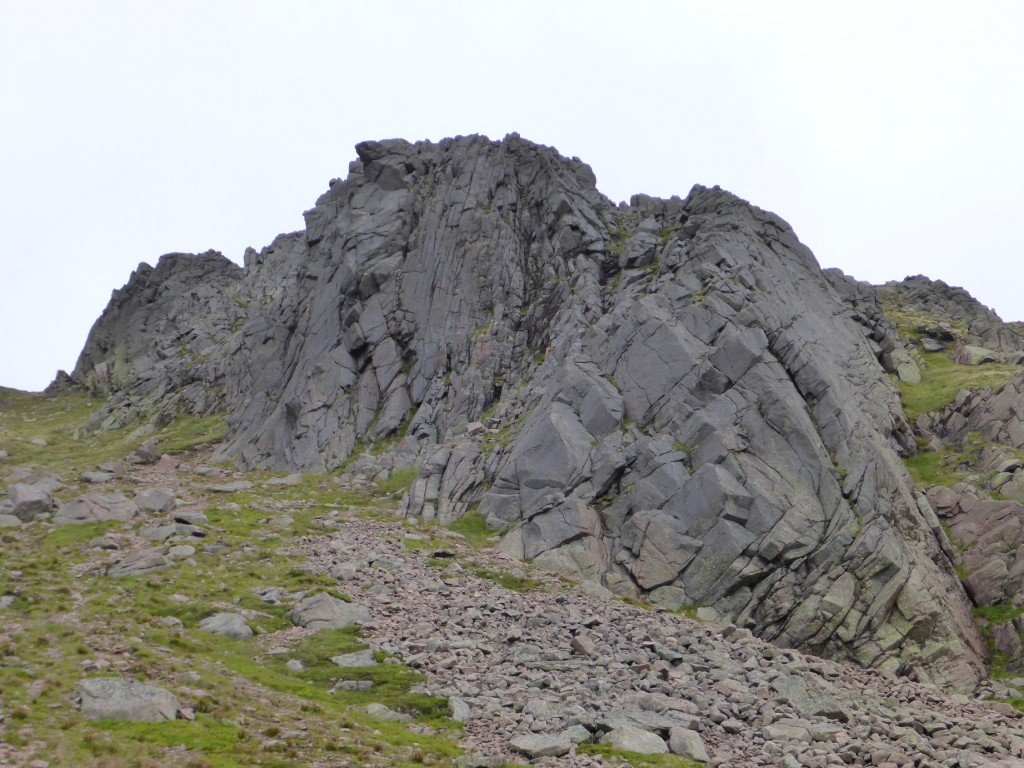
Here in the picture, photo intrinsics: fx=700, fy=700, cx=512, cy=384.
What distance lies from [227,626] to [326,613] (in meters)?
4.79

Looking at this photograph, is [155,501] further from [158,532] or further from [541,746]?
[541,746]

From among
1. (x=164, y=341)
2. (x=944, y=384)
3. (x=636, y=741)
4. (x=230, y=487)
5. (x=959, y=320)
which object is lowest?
(x=636, y=741)

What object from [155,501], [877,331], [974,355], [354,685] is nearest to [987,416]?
[877,331]

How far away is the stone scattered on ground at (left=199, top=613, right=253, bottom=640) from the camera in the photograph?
3366 cm

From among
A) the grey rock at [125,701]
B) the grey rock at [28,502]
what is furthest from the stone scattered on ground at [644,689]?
the grey rock at [28,502]

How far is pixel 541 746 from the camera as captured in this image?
2377cm

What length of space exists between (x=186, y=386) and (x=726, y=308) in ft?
299

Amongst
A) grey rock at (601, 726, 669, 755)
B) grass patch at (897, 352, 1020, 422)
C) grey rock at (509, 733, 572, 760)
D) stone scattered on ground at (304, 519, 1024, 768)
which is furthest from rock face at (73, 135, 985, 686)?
grey rock at (509, 733, 572, 760)

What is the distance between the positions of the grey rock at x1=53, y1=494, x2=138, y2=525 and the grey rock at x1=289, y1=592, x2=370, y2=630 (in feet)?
73.9

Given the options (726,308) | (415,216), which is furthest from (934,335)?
(415,216)

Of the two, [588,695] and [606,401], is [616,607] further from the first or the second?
[606,401]

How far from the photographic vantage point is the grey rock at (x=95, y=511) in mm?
50625

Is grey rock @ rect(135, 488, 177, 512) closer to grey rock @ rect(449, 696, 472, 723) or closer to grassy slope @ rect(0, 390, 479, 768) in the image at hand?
grassy slope @ rect(0, 390, 479, 768)

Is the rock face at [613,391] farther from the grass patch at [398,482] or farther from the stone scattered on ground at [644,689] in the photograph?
the stone scattered on ground at [644,689]
